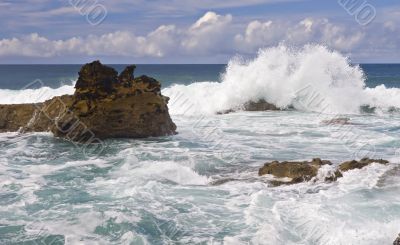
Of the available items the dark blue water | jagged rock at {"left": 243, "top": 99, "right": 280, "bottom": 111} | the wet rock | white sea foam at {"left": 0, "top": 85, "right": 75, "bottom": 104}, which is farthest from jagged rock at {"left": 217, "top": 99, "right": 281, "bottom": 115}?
the dark blue water

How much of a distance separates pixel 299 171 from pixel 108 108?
6.34 metres

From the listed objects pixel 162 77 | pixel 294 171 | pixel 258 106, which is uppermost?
pixel 294 171

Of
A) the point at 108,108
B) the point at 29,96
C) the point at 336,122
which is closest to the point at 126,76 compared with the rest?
the point at 108,108

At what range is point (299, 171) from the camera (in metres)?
10.0

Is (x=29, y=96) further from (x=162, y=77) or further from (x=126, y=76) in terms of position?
(x=162, y=77)

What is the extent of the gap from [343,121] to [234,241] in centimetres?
1301

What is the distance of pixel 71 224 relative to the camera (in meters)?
7.44

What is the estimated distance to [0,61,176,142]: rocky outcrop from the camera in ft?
46.9

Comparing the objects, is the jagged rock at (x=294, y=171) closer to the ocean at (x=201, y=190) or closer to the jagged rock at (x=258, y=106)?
the ocean at (x=201, y=190)

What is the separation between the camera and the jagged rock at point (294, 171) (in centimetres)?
975

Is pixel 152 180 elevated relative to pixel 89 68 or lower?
lower

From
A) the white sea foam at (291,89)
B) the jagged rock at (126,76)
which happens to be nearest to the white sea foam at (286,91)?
the white sea foam at (291,89)

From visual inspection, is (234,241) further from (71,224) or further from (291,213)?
(71,224)

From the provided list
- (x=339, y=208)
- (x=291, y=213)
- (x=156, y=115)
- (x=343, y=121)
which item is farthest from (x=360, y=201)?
(x=343, y=121)
